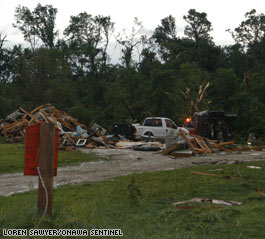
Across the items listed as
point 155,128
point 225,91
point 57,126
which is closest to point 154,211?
point 57,126

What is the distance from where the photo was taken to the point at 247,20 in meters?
67.5

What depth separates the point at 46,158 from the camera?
498cm

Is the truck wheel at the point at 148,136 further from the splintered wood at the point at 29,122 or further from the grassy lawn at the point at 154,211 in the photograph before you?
the grassy lawn at the point at 154,211

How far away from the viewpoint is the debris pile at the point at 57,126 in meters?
24.6

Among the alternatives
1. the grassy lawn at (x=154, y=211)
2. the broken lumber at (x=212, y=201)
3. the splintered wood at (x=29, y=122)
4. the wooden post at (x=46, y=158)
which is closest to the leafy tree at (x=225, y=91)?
the splintered wood at (x=29, y=122)

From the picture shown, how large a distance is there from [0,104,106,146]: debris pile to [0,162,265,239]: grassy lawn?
51.3 feet

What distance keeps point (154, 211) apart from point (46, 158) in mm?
2119

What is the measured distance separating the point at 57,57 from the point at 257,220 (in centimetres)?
4255

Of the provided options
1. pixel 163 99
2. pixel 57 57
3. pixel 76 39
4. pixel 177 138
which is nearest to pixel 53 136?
pixel 177 138

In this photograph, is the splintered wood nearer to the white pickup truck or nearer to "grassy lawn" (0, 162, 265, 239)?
the white pickup truck

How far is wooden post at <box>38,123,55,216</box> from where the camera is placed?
4984 millimetres

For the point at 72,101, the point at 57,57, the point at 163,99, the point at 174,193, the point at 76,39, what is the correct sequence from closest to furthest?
the point at 174,193 → the point at 163,99 → the point at 72,101 → the point at 57,57 → the point at 76,39

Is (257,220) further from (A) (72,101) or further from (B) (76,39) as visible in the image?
(B) (76,39)

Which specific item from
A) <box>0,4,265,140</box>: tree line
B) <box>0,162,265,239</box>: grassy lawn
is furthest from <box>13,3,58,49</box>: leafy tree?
<box>0,162,265,239</box>: grassy lawn
